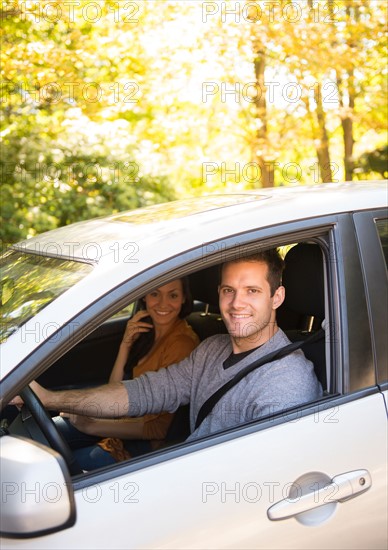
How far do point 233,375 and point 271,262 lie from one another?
1.38 feet

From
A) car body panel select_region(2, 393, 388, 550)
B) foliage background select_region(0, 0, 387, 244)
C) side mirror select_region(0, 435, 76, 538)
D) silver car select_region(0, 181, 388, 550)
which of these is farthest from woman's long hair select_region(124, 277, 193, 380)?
foliage background select_region(0, 0, 387, 244)

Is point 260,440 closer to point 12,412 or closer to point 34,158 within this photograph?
point 12,412

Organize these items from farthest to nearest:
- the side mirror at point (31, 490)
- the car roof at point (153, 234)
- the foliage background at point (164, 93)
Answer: the foliage background at point (164, 93), the car roof at point (153, 234), the side mirror at point (31, 490)

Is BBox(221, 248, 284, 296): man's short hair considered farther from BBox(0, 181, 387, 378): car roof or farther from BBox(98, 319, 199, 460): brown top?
BBox(98, 319, 199, 460): brown top

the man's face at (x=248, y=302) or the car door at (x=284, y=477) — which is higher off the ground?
the man's face at (x=248, y=302)

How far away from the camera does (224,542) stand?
1.92m

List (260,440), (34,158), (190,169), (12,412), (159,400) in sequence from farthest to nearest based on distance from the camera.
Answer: (190,169) < (34,158) < (159,400) < (12,412) < (260,440)

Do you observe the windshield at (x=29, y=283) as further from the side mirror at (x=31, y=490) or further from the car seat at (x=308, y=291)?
the car seat at (x=308, y=291)

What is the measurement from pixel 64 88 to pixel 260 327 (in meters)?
5.71

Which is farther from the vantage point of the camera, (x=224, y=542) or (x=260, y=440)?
(x=260, y=440)

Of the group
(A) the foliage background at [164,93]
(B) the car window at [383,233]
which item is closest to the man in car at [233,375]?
(B) the car window at [383,233]

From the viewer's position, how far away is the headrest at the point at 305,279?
8.34ft

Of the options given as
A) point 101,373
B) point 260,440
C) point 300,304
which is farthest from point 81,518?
point 101,373

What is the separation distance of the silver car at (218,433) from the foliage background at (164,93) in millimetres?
4602
